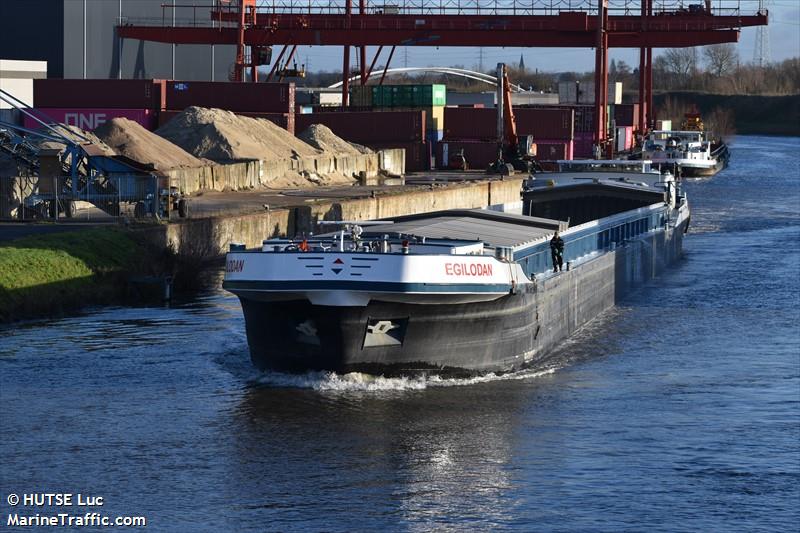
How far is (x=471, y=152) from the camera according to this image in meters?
79.5

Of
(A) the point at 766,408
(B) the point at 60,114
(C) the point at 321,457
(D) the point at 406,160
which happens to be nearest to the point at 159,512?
(C) the point at 321,457

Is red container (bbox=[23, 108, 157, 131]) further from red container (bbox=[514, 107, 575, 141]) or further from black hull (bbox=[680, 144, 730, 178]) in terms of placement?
black hull (bbox=[680, 144, 730, 178])

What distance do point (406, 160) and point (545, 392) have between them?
53610 mm

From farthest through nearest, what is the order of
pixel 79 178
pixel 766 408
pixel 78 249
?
pixel 79 178
pixel 78 249
pixel 766 408

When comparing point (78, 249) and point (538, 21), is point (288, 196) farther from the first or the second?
point (538, 21)

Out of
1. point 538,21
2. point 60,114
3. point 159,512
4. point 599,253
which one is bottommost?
point 159,512

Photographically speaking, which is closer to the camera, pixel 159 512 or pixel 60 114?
pixel 159 512

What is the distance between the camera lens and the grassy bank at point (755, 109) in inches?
6890

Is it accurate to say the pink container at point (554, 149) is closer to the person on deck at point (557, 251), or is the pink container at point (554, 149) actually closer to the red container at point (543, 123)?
the red container at point (543, 123)

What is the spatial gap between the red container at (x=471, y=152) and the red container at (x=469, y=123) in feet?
8.60

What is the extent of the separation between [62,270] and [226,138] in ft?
95.8

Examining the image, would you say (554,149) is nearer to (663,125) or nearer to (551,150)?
(551,150)

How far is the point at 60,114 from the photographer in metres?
67.7

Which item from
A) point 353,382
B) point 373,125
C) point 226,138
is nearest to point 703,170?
point 373,125
